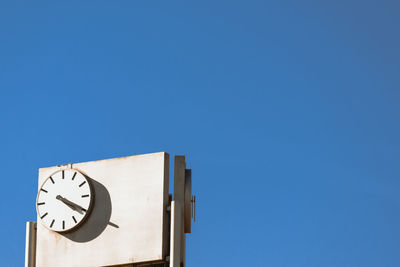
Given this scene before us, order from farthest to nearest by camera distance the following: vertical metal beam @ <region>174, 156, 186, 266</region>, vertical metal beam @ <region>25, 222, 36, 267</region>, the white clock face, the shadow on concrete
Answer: vertical metal beam @ <region>25, 222, 36, 267</region> → the white clock face → the shadow on concrete → vertical metal beam @ <region>174, 156, 186, 266</region>

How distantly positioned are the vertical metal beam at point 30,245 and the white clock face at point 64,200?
391 millimetres

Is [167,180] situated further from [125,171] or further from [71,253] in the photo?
[71,253]

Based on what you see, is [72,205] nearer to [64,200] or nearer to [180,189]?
[64,200]

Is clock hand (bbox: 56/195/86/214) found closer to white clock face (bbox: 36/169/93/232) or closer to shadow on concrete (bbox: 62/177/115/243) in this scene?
white clock face (bbox: 36/169/93/232)

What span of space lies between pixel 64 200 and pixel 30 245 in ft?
5.01

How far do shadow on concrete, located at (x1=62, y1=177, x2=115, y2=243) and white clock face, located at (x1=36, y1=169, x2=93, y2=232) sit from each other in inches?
6.1

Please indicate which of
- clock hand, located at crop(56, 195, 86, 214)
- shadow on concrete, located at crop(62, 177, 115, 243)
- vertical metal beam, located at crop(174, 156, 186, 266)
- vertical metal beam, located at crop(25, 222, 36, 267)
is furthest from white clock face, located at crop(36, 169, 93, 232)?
vertical metal beam, located at crop(174, 156, 186, 266)

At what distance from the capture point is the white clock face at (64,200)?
99.8 ft

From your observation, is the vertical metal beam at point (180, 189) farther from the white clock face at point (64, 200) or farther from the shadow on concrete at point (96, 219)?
the white clock face at point (64, 200)

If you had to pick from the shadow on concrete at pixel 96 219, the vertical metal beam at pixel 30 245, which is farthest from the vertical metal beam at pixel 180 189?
the vertical metal beam at pixel 30 245

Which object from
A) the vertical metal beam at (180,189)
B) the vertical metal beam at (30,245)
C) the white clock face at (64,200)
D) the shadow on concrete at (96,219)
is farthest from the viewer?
the vertical metal beam at (30,245)

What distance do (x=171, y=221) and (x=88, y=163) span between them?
2.90 metres

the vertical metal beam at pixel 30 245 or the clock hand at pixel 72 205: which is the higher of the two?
the clock hand at pixel 72 205

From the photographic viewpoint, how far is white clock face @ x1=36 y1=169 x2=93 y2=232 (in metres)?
30.4
